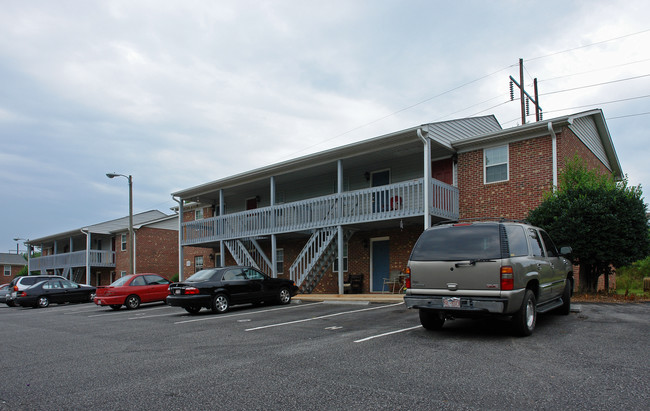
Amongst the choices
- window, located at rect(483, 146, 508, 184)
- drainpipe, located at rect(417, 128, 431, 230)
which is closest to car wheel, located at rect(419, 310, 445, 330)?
drainpipe, located at rect(417, 128, 431, 230)

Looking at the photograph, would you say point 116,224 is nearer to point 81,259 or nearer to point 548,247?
point 81,259

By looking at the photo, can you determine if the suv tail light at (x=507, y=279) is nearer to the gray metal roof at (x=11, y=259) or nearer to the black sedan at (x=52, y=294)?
the black sedan at (x=52, y=294)

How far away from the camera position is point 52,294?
23.1 m

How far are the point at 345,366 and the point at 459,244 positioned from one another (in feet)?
9.47

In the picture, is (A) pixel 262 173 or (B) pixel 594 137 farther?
(A) pixel 262 173

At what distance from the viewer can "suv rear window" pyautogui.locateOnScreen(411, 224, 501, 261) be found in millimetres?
7504

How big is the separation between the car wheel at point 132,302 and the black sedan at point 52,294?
720 cm

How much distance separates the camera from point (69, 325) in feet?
41.7

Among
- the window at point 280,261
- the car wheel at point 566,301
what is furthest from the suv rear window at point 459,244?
the window at point 280,261

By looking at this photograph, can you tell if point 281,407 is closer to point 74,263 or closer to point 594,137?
point 594,137

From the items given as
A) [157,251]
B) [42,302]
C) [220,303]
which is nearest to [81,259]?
[157,251]

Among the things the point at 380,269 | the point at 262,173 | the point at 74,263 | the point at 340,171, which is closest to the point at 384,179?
the point at 340,171

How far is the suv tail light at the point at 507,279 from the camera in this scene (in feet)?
23.5

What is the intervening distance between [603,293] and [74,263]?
35.4 meters
